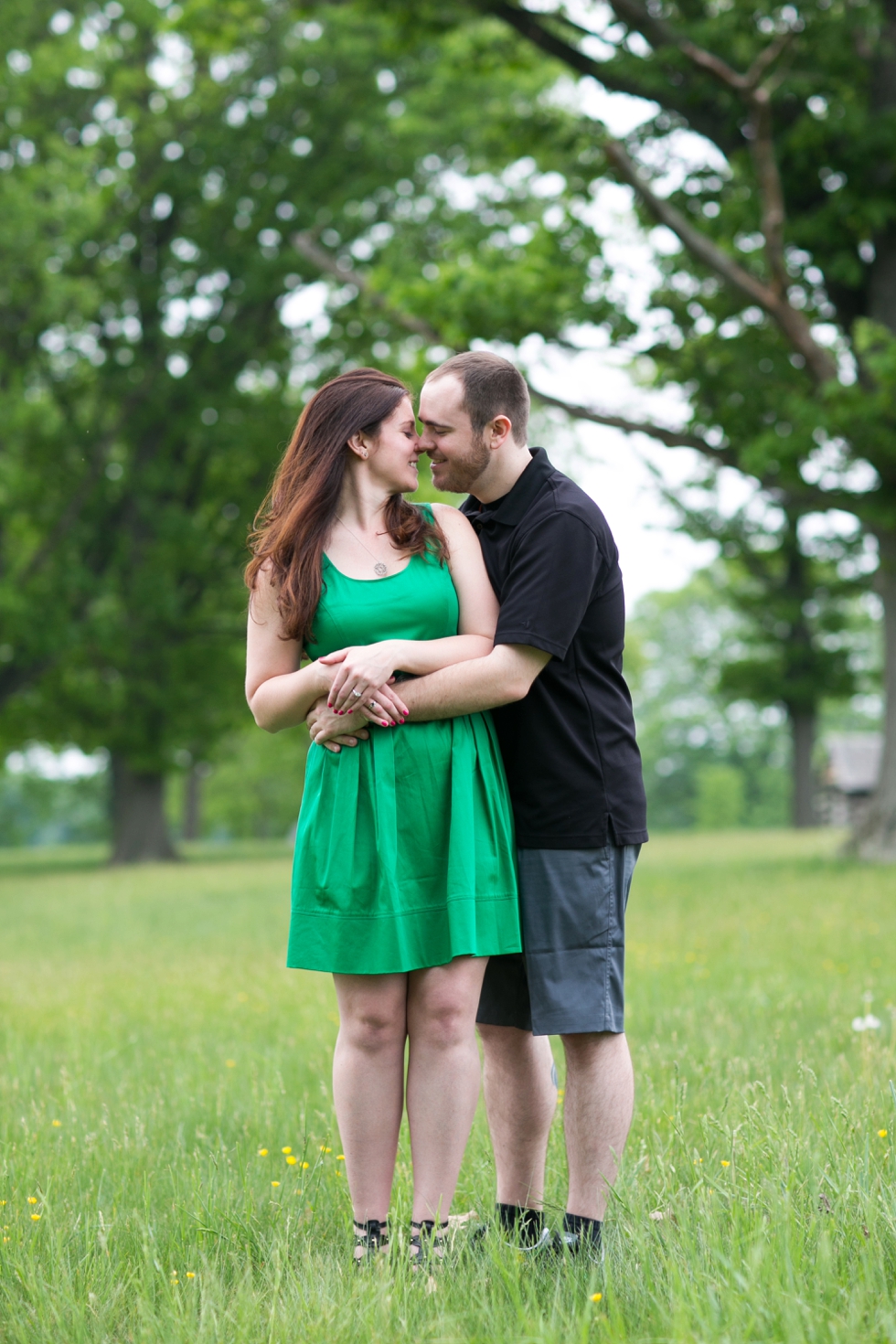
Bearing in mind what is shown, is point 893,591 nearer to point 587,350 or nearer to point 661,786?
point 587,350

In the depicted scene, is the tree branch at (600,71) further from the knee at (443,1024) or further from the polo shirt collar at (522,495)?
the knee at (443,1024)

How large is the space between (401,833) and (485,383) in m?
1.13

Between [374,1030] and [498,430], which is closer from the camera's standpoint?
[374,1030]

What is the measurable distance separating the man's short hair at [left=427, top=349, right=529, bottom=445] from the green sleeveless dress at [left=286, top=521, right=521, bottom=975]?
0.42 meters

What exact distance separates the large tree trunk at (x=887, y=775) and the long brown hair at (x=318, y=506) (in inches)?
457

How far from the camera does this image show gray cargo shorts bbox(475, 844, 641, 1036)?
2.97m

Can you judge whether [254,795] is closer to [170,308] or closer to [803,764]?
[803,764]

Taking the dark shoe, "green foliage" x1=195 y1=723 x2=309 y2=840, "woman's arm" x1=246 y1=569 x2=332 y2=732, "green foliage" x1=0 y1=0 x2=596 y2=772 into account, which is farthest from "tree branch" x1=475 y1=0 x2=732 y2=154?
"green foliage" x1=195 y1=723 x2=309 y2=840

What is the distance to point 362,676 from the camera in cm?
288

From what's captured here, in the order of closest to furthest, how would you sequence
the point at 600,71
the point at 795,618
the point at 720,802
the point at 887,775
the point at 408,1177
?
the point at 408,1177
the point at 600,71
the point at 887,775
the point at 795,618
the point at 720,802

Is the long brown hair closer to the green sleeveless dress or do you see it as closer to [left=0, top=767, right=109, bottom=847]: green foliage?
the green sleeveless dress

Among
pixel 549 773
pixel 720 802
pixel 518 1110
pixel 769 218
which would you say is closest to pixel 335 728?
pixel 549 773

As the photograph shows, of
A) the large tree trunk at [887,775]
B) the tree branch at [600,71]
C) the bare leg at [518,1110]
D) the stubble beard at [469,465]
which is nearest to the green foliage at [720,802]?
the large tree trunk at [887,775]

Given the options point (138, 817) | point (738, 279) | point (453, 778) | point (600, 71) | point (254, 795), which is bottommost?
point (254, 795)
